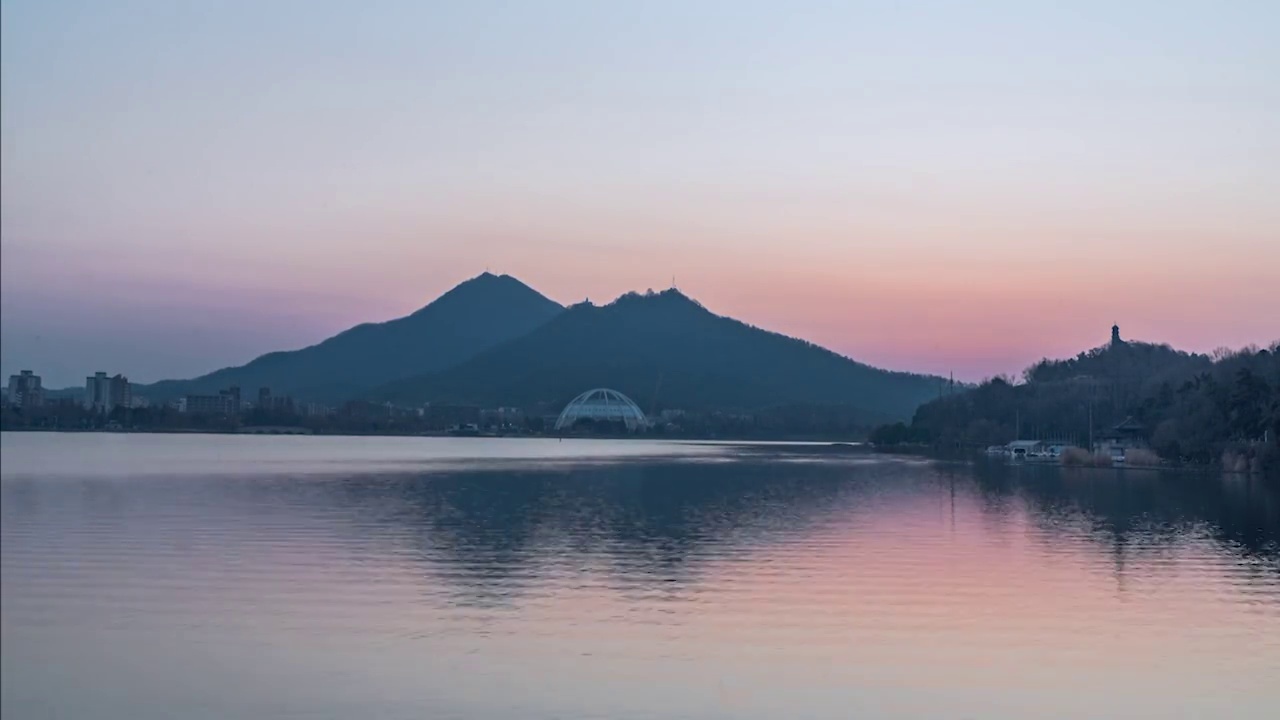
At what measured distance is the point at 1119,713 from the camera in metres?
11.7

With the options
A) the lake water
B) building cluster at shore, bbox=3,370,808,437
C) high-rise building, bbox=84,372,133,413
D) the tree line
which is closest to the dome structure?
building cluster at shore, bbox=3,370,808,437

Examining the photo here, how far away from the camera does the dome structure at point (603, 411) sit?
179m

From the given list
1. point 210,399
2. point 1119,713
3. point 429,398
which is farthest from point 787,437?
point 1119,713

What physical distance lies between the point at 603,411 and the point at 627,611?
166m

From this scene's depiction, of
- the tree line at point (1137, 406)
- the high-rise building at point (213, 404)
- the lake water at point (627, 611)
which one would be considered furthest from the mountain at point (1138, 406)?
the high-rise building at point (213, 404)

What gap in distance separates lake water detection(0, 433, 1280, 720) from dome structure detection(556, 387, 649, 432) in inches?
5737

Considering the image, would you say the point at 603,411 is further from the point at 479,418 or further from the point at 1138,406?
the point at 1138,406

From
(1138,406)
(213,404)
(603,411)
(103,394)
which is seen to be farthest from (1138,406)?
(603,411)

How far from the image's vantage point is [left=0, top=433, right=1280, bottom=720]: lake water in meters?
12.0

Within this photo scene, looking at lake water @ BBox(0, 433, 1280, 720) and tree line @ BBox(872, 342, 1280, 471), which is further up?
tree line @ BBox(872, 342, 1280, 471)

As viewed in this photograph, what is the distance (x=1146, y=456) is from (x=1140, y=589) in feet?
166

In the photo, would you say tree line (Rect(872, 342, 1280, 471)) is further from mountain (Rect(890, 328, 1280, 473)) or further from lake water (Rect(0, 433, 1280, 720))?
lake water (Rect(0, 433, 1280, 720))

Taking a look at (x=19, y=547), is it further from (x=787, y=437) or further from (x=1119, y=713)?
(x=787, y=437)

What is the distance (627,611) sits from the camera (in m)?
16.3
